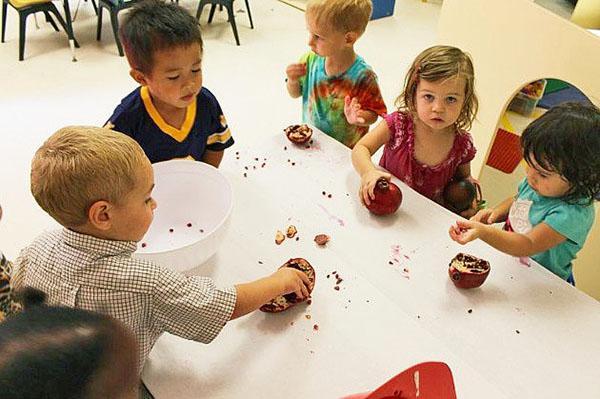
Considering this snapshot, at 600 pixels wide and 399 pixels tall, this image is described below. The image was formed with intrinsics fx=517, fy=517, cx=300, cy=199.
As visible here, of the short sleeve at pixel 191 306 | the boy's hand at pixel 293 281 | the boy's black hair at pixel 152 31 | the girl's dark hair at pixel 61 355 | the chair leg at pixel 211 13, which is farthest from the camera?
the chair leg at pixel 211 13

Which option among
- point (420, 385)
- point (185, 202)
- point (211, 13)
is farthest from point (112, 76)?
point (420, 385)

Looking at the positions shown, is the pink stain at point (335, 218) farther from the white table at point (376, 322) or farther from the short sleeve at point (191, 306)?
the short sleeve at point (191, 306)

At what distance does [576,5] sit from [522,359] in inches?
57.9

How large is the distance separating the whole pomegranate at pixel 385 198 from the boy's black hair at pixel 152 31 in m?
0.55

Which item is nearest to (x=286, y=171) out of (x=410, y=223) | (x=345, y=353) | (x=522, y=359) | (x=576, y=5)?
(x=410, y=223)

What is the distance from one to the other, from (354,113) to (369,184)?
14.1 inches

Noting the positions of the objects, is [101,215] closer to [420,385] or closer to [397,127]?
[420,385]

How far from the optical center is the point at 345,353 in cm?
92

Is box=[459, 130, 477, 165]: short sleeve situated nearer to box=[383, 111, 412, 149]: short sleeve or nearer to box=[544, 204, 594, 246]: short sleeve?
box=[383, 111, 412, 149]: short sleeve

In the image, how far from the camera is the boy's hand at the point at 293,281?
0.96 m

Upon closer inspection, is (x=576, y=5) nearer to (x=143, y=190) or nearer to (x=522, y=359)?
(x=522, y=359)

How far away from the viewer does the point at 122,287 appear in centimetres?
77

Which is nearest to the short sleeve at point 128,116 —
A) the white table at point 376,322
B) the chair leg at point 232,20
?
the white table at point 376,322

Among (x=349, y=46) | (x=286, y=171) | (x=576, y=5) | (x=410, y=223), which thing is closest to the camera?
(x=410, y=223)
